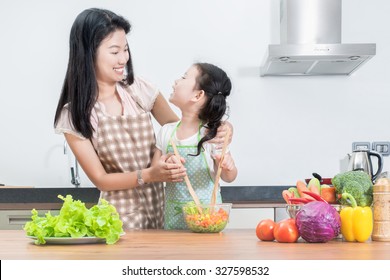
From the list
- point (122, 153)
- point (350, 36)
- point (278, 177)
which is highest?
point (350, 36)

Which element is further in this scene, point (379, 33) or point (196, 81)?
point (379, 33)

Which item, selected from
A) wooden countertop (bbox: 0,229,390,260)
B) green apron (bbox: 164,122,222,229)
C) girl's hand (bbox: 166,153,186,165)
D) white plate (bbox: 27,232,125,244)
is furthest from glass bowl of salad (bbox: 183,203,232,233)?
green apron (bbox: 164,122,222,229)

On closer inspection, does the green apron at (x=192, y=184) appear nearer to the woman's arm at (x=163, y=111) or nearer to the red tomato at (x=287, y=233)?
the woman's arm at (x=163, y=111)

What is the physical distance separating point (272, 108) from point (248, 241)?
235 centimetres

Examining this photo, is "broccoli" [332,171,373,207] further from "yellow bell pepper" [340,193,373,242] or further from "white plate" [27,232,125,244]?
"white plate" [27,232,125,244]

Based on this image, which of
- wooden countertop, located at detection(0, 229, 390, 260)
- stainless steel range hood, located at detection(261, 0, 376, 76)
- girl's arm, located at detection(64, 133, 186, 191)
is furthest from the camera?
stainless steel range hood, located at detection(261, 0, 376, 76)

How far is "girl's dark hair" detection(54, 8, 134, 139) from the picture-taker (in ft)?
7.55

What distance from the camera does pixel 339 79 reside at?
155 inches

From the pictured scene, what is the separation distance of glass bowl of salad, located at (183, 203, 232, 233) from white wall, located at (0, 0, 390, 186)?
207 cm

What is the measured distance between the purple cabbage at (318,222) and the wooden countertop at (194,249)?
0.02 metres

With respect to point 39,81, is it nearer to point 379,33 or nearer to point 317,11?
point 317,11

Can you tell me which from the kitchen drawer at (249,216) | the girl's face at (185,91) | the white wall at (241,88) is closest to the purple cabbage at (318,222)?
the girl's face at (185,91)

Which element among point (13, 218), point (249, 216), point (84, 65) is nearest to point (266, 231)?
point (84, 65)
